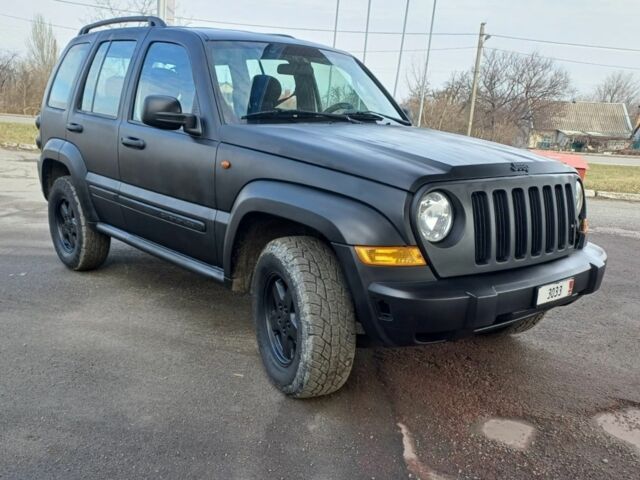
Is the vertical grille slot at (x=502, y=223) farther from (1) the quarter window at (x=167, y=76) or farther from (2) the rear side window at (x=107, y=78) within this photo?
(2) the rear side window at (x=107, y=78)

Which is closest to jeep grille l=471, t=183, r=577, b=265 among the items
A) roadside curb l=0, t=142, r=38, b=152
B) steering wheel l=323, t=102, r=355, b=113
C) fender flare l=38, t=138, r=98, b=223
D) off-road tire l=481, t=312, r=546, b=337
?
off-road tire l=481, t=312, r=546, b=337

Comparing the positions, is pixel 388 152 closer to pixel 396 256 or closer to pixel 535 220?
pixel 396 256

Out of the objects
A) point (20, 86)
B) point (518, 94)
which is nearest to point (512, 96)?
point (518, 94)

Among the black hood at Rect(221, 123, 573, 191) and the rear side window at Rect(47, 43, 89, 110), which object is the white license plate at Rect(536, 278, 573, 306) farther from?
the rear side window at Rect(47, 43, 89, 110)

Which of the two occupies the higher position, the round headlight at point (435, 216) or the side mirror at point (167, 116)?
the side mirror at point (167, 116)

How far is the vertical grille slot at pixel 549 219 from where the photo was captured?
2.87m

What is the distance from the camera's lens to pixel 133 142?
151 inches

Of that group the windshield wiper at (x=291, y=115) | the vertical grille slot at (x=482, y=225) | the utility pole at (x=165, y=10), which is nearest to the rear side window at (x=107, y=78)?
the windshield wiper at (x=291, y=115)

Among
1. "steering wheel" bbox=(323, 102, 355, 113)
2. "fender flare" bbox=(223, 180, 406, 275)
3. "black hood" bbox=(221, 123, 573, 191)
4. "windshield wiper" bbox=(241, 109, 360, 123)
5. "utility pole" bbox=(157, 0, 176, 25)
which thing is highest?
"utility pole" bbox=(157, 0, 176, 25)

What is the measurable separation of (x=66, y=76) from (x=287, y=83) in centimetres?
241

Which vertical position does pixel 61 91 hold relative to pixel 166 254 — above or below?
above

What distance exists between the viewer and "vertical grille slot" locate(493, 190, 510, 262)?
8.58 feet

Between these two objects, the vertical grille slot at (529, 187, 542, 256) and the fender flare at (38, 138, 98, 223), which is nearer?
the vertical grille slot at (529, 187, 542, 256)

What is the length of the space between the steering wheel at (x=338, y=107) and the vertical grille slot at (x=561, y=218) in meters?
1.53
